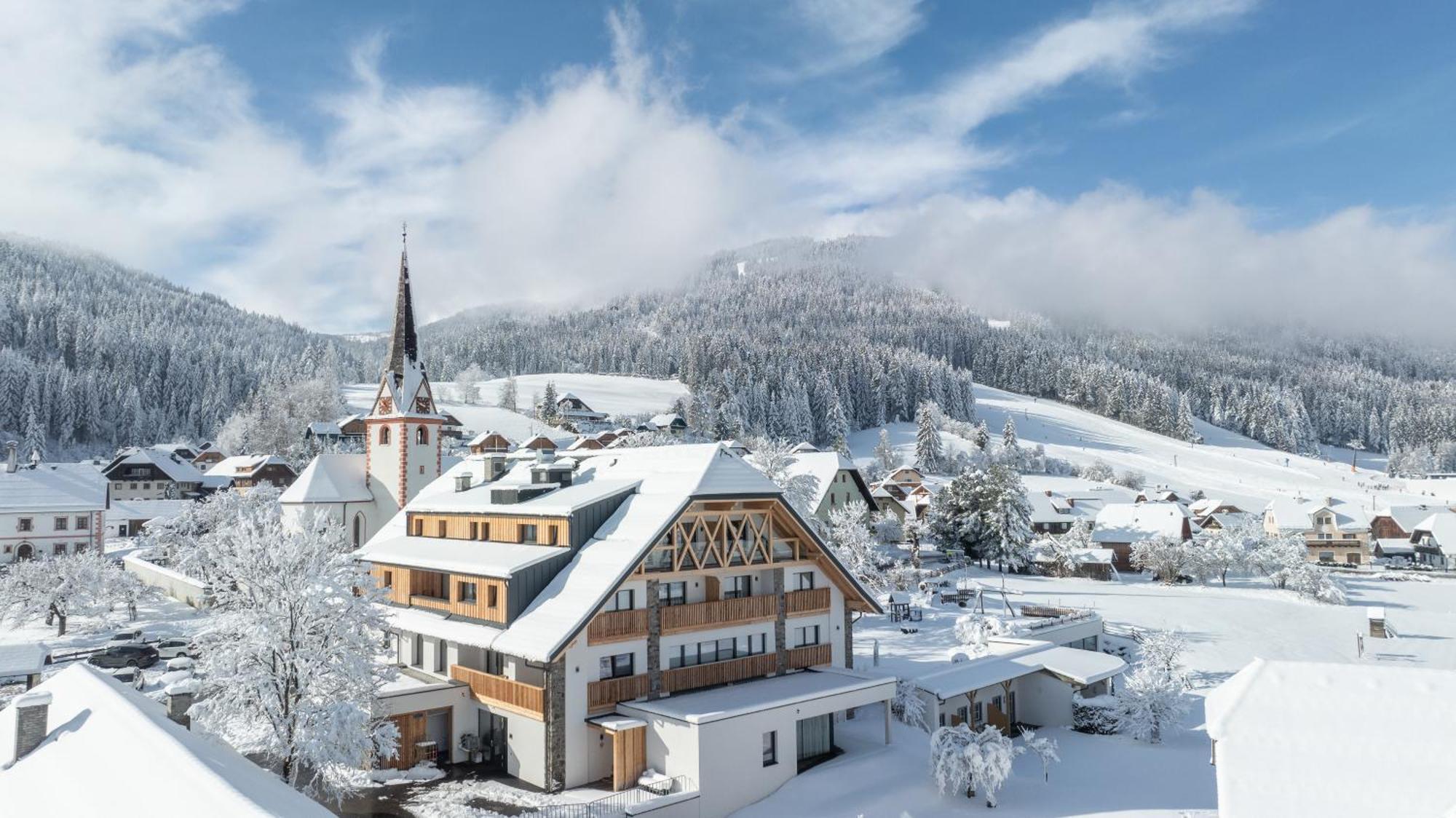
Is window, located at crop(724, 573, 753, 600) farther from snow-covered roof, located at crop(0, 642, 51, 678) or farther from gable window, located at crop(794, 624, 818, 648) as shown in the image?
snow-covered roof, located at crop(0, 642, 51, 678)

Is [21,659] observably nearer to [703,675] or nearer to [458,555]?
[458,555]

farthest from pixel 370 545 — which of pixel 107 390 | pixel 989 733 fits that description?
pixel 107 390

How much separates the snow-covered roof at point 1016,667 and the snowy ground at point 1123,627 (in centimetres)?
218

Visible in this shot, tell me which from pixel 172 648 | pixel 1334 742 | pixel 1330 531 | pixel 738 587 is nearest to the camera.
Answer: pixel 1334 742

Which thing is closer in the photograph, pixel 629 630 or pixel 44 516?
pixel 629 630

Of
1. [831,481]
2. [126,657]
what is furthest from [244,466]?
[126,657]

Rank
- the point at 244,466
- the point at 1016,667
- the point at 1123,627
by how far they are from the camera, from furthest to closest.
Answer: the point at 244,466, the point at 1123,627, the point at 1016,667

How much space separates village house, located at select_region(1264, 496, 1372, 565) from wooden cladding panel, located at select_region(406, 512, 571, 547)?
9791 cm

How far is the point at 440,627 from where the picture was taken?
31.1 meters

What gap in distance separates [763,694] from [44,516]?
59626mm

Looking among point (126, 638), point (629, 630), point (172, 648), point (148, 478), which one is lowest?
point (172, 648)

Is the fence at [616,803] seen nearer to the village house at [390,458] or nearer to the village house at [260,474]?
the village house at [390,458]

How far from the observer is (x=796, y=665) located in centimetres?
3306

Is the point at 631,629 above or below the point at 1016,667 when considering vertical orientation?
above
